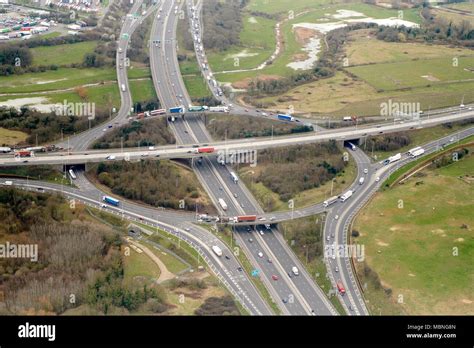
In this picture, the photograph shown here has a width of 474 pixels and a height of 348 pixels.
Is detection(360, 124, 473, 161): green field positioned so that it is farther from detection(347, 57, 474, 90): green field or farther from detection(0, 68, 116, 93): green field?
detection(0, 68, 116, 93): green field

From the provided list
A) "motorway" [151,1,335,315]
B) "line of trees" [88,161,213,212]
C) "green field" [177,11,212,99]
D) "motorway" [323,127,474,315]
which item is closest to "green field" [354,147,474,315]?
"motorway" [323,127,474,315]

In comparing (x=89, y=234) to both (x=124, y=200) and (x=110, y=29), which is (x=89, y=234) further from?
(x=110, y=29)

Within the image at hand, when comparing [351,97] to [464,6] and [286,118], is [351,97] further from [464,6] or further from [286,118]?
[464,6]

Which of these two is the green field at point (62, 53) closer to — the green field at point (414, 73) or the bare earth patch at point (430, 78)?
the green field at point (414, 73)

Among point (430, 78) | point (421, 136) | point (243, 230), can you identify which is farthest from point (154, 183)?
point (430, 78)

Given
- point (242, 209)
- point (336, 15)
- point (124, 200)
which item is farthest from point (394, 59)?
point (124, 200)

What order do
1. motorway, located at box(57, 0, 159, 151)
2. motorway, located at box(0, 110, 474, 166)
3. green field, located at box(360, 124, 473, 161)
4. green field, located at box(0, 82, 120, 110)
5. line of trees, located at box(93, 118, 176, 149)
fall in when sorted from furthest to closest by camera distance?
1. green field, located at box(0, 82, 120, 110)
2. green field, located at box(360, 124, 473, 161)
3. motorway, located at box(57, 0, 159, 151)
4. line of trees, located at box(93, 118, 176, 149)
5. motorway, located at box(0, 110, 474, 166)
